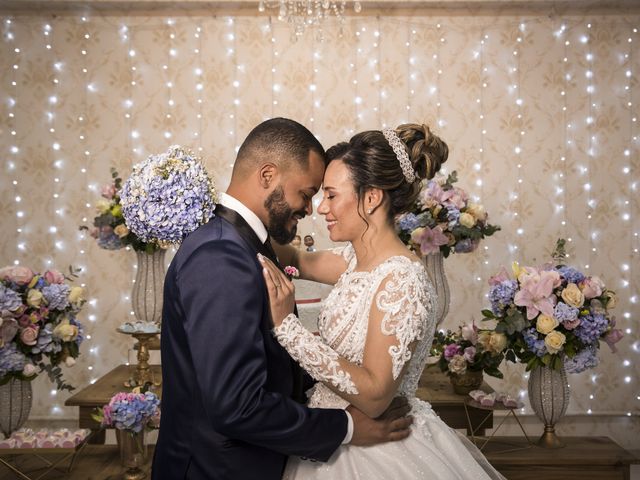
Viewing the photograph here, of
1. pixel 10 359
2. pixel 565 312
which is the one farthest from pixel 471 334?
pixel 10 359

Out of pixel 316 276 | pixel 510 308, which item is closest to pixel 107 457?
pixel 316 276

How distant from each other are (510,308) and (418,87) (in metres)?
3.19

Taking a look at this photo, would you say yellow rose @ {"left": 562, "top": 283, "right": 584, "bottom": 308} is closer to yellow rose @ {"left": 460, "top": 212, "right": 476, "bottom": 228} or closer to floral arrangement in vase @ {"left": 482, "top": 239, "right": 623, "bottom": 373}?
floral arrangement in vase @ {"left": 482, "top": 239, "right": 623, "bottom": 373}

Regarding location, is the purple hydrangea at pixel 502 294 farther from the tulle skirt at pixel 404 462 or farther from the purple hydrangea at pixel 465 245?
the tulle skirt at pixel 404 462

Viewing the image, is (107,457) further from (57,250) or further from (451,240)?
(57,250)

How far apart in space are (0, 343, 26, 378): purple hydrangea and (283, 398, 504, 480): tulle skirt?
4.37ft

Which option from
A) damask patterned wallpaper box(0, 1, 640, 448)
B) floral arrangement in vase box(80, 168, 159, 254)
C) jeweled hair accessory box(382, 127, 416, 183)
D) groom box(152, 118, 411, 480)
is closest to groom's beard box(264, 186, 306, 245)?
groom box(152, 118, 411, 480)

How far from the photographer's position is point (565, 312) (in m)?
A: 2.85

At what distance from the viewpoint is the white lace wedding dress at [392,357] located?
1989mm

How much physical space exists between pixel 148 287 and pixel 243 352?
6.35 feet

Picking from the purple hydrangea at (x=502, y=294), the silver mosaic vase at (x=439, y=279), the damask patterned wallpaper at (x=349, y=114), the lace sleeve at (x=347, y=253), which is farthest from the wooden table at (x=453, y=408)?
the damask patterned wallpaper at (x=349, y=114)

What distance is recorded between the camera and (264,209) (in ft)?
6.93

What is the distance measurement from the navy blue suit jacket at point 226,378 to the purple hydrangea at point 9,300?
1.01 m

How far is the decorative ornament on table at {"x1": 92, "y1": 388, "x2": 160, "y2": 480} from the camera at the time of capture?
98.5 inches
